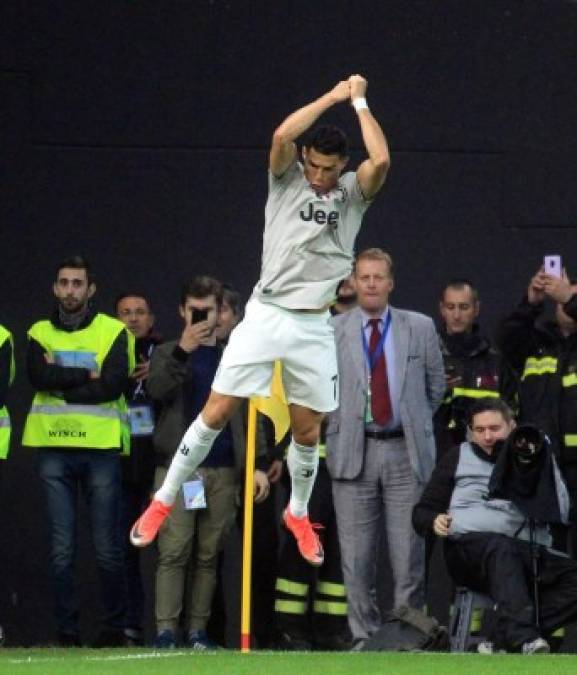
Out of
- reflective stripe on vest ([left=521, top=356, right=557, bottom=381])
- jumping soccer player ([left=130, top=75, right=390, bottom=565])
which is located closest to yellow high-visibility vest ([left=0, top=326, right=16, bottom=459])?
jumping soccer player ([left=130, top=75, right=390, bottom=565])

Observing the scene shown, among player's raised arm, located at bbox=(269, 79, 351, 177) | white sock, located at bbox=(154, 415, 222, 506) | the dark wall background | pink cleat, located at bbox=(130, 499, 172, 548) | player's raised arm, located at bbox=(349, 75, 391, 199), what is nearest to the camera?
player's raised arm, located at bbox=(269, 79, 351, 177)

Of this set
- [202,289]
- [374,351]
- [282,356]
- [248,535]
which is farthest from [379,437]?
[282,356]

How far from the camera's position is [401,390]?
1142 centimetres

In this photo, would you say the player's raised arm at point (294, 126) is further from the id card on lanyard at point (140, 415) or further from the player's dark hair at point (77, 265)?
the id card on lanyard at point (140, 415)

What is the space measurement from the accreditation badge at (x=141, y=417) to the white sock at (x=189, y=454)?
2.24m

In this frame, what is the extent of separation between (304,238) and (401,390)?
220 cm

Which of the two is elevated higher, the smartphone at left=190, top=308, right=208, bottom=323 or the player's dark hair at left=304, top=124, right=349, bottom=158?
the player's dark hair at left=304, top=124, right=349, bottom=158

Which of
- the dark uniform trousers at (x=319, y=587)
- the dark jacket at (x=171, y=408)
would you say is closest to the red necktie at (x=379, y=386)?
the dark uniform trousers at (x=319, y=587)

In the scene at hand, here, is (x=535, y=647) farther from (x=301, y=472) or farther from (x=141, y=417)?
(x=141, y=417)

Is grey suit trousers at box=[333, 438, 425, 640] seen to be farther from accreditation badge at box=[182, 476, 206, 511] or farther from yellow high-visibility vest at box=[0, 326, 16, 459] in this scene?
yellow high-visibility vest at box=[0, 326, 16, 459]

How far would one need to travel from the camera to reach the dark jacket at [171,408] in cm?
1141

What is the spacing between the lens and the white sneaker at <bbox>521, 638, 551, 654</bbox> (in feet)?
34.4

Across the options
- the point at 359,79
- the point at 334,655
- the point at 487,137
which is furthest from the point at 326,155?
the point at 487,137

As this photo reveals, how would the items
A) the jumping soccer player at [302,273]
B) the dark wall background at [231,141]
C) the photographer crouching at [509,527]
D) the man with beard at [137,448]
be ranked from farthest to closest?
the dark wall background at [231,141] < the man with beard at [137,448] < the photographer crouching at [509,527] < the jumping soccer player at [302,273]
